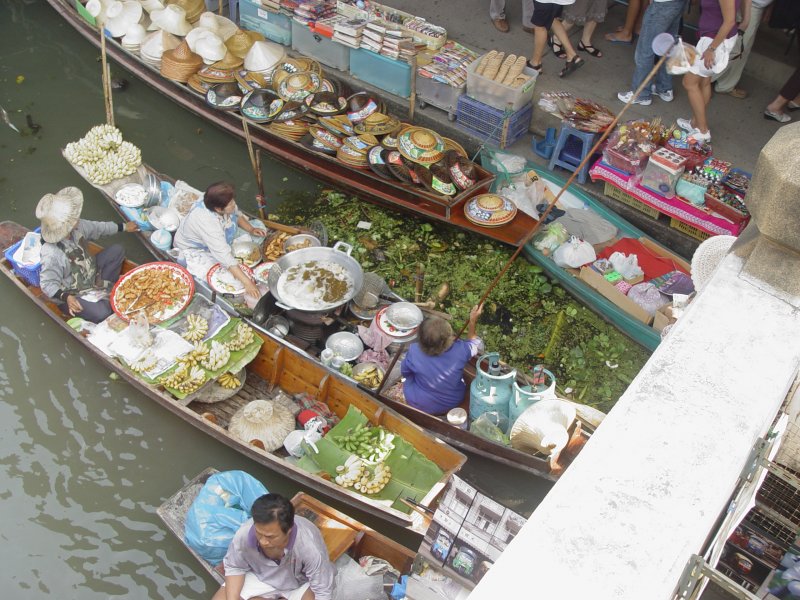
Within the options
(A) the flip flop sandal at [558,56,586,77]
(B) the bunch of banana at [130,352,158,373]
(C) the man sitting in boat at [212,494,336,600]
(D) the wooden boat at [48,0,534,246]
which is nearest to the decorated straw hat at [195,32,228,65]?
(D) the wooden boat at [48,0,534,246]

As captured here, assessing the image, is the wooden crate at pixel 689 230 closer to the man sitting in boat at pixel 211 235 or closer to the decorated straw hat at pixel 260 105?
the man sitting in boat at pixel 211 235

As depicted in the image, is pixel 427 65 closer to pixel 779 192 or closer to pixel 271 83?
pixel 271 83

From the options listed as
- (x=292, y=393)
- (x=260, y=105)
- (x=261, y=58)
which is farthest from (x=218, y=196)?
(x=261, y=58)

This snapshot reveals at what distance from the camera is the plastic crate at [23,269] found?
6376mm

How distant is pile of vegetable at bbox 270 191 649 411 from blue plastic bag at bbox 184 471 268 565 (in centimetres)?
276

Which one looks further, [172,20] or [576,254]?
[172,20]

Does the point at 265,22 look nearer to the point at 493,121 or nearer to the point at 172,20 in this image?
the point at 172,20

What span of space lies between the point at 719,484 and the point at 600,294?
184 inches

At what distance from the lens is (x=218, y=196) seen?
6180 millimetres

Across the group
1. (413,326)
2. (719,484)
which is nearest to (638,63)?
(413,326)

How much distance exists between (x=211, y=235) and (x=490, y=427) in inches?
122

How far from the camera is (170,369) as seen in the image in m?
5.86

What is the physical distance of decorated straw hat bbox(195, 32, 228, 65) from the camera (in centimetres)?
891

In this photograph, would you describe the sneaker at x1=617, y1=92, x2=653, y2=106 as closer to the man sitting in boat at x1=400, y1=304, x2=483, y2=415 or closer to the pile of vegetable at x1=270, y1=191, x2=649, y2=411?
the pile of vegetable at x1=270, y1=191, x2=649, y2=411
